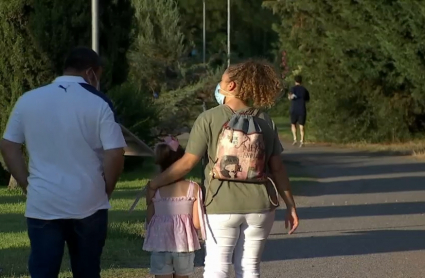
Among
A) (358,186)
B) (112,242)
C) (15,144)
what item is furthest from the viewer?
(358,186)

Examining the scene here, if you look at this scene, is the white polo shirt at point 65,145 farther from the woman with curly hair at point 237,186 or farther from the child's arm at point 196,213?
the child's arm at point 196,213

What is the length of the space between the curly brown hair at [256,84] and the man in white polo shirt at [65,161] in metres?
0.85

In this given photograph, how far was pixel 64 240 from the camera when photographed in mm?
5316

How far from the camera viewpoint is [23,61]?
50.0 ft

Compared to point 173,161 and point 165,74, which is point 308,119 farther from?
point 173,161

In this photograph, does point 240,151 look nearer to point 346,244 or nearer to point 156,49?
point 346,244

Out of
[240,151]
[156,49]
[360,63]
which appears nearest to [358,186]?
[156,49]

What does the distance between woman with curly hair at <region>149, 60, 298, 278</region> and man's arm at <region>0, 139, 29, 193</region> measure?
0.95 meters

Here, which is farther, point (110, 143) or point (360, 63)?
point (360, 63)

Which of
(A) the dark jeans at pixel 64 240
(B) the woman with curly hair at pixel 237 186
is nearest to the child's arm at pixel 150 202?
(B) the woman with curly hair at pixel 237 186

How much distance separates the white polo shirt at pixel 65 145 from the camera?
17.0 ft

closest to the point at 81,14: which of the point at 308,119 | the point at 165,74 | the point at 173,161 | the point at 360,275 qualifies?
the point at 165,74

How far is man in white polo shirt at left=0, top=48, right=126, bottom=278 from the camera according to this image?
5.18 m

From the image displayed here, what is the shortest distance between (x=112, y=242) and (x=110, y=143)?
180 inches
